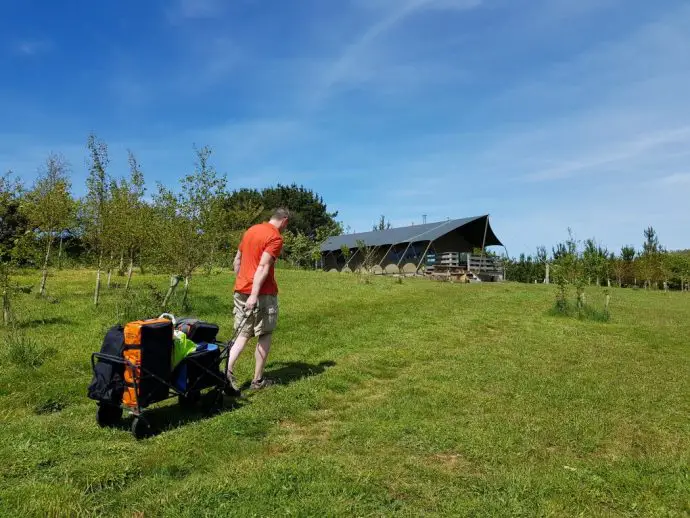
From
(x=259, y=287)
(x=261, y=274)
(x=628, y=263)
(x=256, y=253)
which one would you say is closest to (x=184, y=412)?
(x=259, y=287)

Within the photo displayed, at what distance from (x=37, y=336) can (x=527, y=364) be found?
759 centimetres

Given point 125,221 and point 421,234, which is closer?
point 125,221

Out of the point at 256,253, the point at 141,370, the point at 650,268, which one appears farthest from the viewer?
the point at 650,268

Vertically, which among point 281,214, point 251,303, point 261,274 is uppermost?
point 281,214

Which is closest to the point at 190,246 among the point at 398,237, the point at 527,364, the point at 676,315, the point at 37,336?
the point at 37,336

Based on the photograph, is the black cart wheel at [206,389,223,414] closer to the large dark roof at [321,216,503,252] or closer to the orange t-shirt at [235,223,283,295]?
the orange t-shirt at [235,223,283,295]

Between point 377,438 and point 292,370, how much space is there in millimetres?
2697

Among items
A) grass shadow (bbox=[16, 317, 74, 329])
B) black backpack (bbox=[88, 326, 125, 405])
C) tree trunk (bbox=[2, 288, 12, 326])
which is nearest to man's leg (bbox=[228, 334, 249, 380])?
black backpack (bbox=[88, 326, 125, 405])

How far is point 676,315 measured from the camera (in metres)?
15.4

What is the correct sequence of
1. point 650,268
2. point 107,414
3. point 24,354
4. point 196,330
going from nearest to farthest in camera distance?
point 107,414, point 196,330, point 24,354, point 650,268

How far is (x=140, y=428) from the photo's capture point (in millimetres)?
4270

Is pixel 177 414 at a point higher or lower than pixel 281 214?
lower

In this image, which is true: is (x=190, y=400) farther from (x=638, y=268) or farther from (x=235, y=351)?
(x=638, y=268)

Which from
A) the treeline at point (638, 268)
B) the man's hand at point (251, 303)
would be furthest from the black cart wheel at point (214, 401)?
the treeline at point (638, 268)
